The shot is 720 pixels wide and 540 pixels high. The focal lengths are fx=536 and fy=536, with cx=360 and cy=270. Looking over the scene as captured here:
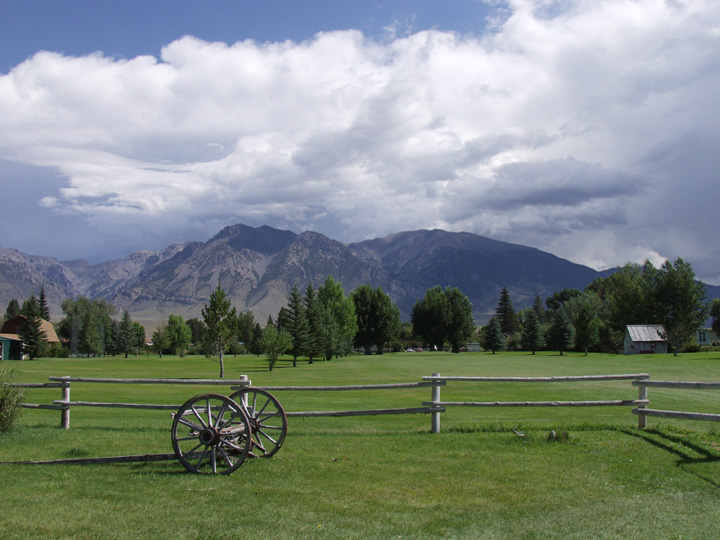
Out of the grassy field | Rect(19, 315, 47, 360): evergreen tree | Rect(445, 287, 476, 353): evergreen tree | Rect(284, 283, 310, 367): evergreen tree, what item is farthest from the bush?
Rect(445, 287, 476, 353): evergreen tree

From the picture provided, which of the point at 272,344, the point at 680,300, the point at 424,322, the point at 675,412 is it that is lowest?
the point at 272,344

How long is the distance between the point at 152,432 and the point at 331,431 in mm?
4278

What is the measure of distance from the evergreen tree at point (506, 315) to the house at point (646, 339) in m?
53.7

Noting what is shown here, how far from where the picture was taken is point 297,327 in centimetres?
6531

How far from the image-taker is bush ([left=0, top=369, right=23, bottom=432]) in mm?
11523

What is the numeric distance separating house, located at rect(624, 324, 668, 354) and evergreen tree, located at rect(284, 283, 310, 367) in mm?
55214

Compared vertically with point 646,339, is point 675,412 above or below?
above

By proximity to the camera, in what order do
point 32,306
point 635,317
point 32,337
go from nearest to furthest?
point 32,337 → point 635,317 → point 32,306

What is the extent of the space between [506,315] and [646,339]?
59.0 meters

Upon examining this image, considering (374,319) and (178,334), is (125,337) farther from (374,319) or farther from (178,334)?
(374,319)

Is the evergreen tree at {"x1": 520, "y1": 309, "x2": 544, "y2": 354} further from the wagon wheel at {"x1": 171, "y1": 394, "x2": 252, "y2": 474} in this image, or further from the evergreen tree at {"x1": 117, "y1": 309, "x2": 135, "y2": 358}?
the wagon wheel at {"x1": 171, "y1": 394, "x2": 252, "y2": 474}

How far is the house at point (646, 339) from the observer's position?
86938mm

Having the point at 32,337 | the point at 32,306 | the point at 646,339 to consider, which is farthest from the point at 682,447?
the point at 32,306

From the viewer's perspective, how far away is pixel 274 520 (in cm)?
661
